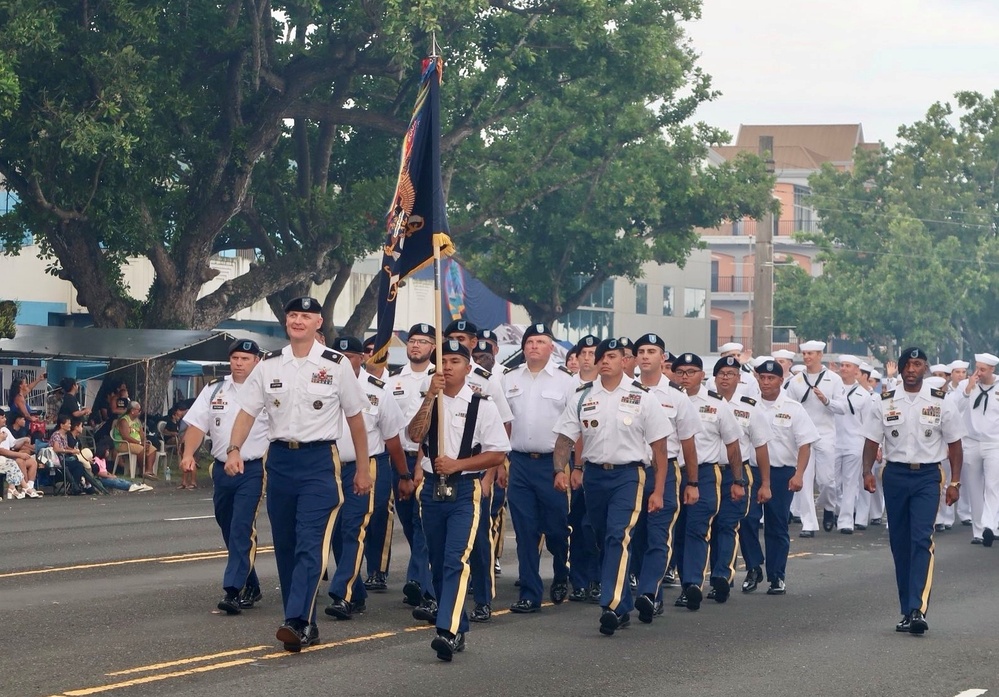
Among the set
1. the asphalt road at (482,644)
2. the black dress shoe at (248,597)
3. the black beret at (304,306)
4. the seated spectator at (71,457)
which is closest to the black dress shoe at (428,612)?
the asphalt road at (482,644)

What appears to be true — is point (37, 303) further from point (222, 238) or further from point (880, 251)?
point (880, 251)

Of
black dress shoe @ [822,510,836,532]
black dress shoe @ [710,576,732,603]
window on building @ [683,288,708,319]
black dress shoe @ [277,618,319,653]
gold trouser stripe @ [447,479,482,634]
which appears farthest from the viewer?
window on building @ [683,288,708,319]

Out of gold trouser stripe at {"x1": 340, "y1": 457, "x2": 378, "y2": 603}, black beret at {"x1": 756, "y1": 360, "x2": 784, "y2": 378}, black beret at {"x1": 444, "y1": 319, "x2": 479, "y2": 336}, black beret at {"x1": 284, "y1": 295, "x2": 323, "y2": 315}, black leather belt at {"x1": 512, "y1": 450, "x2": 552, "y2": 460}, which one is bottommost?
gold trouser stripe at {"x1": 340, "y1": 457, "x2": 378, "y2": 603}

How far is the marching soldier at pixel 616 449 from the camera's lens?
11367mm

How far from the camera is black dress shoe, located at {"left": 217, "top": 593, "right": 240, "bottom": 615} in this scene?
11.6 metres

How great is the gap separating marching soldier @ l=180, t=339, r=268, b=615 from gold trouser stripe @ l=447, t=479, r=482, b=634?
1.90m

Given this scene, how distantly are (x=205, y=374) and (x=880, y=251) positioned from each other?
39.7 metres

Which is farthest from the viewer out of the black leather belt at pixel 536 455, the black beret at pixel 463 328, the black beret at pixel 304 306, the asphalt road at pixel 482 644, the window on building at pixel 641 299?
the window on building at pixel 641 299

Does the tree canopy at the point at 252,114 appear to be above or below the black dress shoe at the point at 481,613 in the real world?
above

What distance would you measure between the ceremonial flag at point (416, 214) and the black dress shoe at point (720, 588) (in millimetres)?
3271

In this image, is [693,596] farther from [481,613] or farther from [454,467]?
[454,467]

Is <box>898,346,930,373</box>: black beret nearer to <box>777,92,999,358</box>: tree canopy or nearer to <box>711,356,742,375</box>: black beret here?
<box>711,356,742,375</box>: black beret

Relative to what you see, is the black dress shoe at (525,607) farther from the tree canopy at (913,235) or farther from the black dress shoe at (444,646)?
the tree canopy at (913,235)

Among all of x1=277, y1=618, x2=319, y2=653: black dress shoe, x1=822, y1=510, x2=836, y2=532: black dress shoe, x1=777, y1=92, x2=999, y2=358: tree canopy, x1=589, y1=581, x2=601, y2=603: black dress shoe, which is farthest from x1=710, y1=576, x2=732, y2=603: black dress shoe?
x1=777, y1=92, x2=999, y2=358: tree canopy
